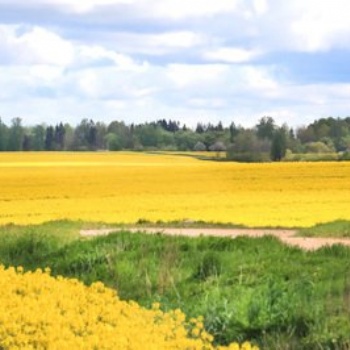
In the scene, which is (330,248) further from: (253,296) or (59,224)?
(59,224)

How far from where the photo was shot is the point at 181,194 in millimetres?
45688

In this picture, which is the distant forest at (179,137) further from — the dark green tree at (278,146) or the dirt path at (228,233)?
the dirt path at (228,233)

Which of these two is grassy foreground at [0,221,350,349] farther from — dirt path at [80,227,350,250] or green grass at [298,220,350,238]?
green grass at [298,220,350,238]

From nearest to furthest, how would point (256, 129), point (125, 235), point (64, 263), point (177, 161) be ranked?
1. point (64, 263)
2. point (125, 235)
3. point (177, 161)
4. point (256, 129)

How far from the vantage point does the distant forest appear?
84.0m

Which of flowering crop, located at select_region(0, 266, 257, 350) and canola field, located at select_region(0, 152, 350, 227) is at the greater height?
flowering crop, located at select_region(0, 266, 257, 350)

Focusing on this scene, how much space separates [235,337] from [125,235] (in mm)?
7673

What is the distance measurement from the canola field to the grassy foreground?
12.5m

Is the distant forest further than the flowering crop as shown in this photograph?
Yes

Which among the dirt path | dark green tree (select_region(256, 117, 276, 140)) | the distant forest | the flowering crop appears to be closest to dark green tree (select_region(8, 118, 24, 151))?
the distant forest

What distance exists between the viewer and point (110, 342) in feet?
25.8

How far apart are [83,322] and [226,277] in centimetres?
437

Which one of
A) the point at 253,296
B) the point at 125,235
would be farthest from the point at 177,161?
the point at 253,296

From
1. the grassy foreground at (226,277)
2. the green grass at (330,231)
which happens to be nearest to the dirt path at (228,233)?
the green grass at (330,231)
